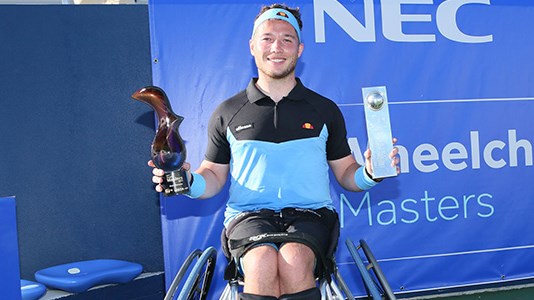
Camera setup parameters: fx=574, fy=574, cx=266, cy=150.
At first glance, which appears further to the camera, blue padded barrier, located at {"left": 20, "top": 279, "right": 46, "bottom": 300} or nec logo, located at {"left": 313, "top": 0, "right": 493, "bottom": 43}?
nec logo, located at {"left": 313, "top": 0, "right": 493, "bottom": 43}

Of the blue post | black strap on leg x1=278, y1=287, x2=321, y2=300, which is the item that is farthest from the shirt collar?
the blue post

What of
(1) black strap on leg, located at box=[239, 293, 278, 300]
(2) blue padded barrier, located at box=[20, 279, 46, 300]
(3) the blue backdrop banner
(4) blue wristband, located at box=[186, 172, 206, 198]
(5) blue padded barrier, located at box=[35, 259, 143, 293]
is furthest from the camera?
(3) the blue backdrop banner

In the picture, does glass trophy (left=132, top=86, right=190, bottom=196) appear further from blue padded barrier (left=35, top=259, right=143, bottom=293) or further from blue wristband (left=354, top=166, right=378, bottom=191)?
blue padded barrier (left=35, top=259, right=143, bottom=293)

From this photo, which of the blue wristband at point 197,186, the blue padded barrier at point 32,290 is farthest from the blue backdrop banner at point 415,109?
the blue wristband at point 197,186

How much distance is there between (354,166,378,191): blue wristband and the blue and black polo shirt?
12 cm

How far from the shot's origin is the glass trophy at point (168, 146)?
193 cm

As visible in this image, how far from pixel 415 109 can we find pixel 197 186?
1.70 m

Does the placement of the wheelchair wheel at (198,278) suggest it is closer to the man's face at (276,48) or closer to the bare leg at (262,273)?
the bare leg at (262,273)

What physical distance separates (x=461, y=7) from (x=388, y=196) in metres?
1.23

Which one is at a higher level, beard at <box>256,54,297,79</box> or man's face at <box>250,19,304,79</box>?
man's face at <box>250,19,304,79</box>

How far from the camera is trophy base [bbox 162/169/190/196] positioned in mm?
2000

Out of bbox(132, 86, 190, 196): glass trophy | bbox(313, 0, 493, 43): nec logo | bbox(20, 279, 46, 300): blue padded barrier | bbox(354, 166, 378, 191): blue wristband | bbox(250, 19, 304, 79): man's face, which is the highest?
bbox(313, 0, 493, 43): nec logo

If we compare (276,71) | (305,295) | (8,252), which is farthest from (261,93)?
(8,252)

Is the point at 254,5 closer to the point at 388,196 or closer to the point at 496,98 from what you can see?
the point at 388,196
